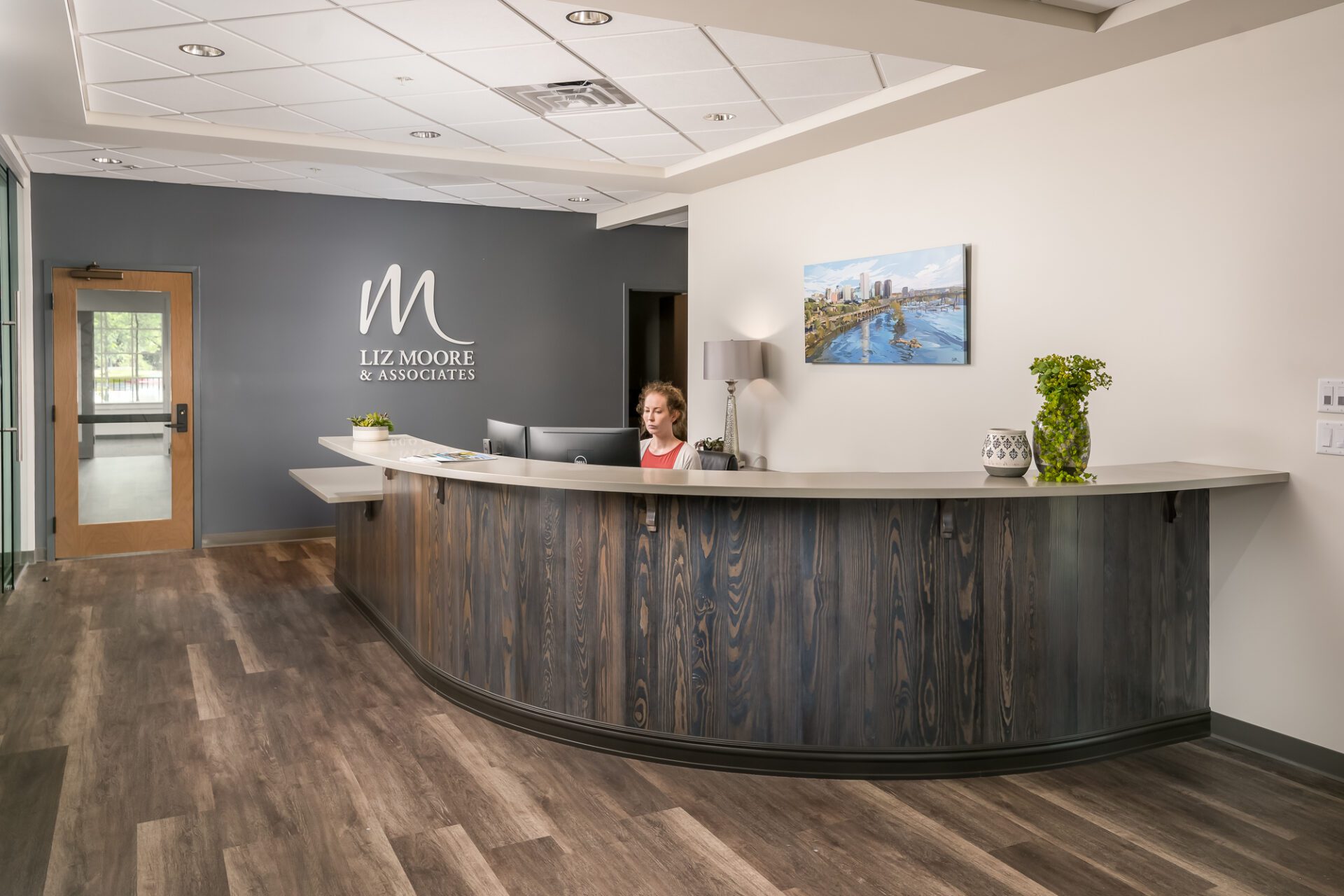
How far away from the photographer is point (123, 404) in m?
6.57

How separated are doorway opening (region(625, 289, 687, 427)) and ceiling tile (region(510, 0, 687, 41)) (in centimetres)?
474

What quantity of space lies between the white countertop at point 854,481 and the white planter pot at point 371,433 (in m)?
1.56

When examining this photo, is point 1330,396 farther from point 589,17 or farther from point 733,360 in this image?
point 733,360

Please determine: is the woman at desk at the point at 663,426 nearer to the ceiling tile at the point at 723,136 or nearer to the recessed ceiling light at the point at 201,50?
the ceiling tile at the point at 723,136

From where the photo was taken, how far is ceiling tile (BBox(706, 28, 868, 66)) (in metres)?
3.67

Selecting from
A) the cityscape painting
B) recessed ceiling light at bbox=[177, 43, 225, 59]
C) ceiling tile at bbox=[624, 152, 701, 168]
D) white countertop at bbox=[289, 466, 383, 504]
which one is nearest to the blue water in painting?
the cityscape painting

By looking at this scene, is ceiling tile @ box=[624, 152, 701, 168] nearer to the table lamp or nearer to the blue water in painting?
the table lamp

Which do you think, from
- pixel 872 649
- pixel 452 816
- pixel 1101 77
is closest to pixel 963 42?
pixel 1101 77

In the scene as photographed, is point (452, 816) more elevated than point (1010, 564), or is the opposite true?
point (1010, 564)

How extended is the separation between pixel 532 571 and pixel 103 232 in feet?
16.3

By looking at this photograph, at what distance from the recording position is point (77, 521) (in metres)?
6.52

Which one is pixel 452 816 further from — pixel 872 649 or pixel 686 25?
pixel 686 25

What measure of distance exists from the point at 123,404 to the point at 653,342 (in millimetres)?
4809

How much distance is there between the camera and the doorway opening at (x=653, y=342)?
876cm
